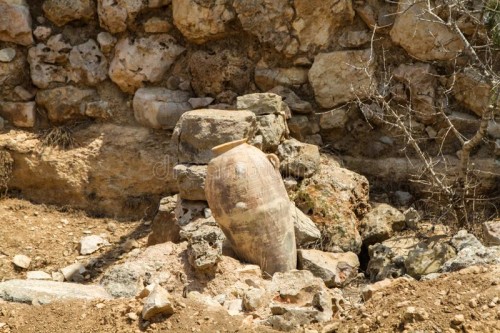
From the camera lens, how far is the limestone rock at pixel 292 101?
23.2 feet

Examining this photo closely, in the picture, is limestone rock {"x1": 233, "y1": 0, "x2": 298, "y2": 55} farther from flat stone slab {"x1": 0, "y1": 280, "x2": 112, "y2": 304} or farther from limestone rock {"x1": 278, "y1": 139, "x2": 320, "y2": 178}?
flat stone slab {"x1": 0, "y1": 280, "x2": 112, "y2": 304}

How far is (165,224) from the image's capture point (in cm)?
627

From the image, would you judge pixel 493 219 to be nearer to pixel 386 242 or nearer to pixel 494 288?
pixel 386 242

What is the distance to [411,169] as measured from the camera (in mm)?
6777

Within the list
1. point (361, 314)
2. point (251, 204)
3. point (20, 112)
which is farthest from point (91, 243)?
point (361, 314)

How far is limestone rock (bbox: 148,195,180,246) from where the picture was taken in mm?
6172

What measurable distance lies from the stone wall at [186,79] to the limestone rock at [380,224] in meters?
0.72

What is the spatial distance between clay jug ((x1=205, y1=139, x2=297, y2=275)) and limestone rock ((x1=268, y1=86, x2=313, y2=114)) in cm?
187

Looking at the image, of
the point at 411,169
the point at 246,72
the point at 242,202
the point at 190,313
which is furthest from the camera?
the point at 246,72

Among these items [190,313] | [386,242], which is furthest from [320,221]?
[190,313]

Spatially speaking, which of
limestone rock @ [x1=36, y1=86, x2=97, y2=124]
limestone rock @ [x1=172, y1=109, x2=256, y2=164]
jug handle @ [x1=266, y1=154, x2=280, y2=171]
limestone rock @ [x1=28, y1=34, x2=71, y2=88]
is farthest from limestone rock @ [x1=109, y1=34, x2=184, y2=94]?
jug handle @ [x1=266, y1=154, x2=280, y2=171]

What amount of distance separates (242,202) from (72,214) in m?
3.02

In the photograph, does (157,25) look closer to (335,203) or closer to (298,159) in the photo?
(298,159)

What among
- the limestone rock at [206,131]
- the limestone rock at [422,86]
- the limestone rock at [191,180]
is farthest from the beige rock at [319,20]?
the limestone rock at [191,180]
